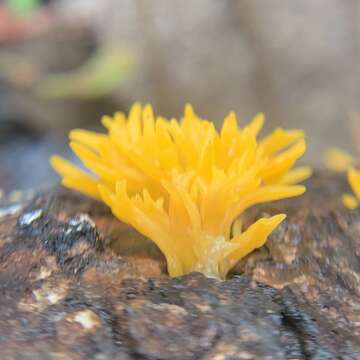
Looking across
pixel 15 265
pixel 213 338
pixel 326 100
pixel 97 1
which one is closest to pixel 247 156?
pixel 213 338

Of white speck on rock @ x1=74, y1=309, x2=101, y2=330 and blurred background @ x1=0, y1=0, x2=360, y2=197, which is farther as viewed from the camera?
blurred background @ x1=0, y1=0, x2=360, y2=197

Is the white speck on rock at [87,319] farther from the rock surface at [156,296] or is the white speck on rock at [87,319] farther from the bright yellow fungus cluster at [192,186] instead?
the bright yellow fungus cluster at [192,186]

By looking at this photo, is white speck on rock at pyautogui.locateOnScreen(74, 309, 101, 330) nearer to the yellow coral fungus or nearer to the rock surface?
the rock surface

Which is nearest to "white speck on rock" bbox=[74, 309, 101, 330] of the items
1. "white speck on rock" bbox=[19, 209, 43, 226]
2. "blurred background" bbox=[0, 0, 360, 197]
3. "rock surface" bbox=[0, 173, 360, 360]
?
"rock surface" bbox=[0, 173, 360, 360]

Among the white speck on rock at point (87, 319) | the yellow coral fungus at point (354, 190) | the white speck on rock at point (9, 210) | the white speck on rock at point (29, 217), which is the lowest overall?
the white speck on rock at point (87, 319)

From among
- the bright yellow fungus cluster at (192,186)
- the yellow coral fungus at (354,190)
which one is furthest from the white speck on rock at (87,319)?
the yellow coral fungus at (354,190)

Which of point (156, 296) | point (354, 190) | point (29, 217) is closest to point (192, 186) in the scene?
point (156, 296)

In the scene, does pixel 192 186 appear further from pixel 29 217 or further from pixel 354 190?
pixel 354 190
